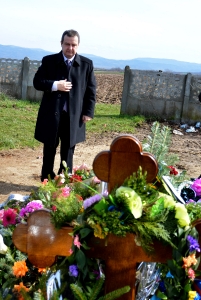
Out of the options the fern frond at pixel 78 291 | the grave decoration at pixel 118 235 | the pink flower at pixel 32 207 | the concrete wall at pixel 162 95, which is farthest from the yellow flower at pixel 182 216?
the concrete wall at pixel 162 95

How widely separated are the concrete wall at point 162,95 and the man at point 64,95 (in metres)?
6.95

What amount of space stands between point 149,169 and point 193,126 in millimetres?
10055

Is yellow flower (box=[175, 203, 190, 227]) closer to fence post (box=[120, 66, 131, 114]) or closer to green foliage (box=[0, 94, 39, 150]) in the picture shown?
green foliage (box=[0, 94, 39, 150])

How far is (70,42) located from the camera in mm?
4637

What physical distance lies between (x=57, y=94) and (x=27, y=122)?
17.2ft

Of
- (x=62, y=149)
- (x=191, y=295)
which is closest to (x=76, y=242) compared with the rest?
(x=191, y=295)

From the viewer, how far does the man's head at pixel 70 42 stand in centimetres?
456

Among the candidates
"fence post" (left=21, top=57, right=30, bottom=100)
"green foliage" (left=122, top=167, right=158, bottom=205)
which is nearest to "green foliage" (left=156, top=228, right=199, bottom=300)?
"green foliage" (left=122, top=167, right=158, bottom=205)

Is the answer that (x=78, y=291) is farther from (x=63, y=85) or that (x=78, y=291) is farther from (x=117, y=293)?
(x=63, y=85)

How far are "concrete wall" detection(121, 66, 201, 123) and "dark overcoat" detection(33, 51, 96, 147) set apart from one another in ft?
22.9

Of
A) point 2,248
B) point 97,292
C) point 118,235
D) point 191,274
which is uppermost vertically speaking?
point 118,235

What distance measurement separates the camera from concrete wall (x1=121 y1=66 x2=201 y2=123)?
38.3 feet

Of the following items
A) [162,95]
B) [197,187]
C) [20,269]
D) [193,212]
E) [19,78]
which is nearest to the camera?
[193,212]

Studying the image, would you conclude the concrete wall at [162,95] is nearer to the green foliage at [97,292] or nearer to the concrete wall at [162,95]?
the concrete wall at [162,95]
